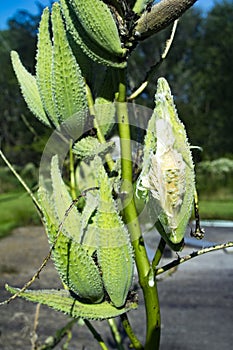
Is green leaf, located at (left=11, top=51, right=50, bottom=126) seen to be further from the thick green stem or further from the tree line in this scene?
the tree line

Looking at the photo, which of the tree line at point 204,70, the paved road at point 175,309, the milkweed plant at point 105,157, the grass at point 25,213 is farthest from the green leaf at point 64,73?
the tree line at point 204,70

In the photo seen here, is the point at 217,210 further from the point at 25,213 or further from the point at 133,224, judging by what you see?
the point at 133,224

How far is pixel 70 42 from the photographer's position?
34 cm

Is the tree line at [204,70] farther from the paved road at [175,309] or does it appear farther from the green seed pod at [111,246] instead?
the green seed pod at [111,246]

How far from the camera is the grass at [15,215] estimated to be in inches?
250

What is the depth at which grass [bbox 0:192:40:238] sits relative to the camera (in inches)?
250

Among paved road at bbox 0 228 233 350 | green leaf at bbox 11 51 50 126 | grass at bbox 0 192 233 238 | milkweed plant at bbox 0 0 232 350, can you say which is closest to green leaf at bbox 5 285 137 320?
milkweed plant at bbox 0 0 232 350

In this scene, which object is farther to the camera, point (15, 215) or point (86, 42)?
point (15, 215)

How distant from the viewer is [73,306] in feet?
1.10

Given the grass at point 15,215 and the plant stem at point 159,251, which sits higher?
the plant stem at point 159,251

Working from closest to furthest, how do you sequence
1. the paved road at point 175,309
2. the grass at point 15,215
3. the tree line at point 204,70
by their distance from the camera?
the paved road at point 175,309 → the grass at point 15,215 → the tree line at point 204,70

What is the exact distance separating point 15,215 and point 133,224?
6696mm

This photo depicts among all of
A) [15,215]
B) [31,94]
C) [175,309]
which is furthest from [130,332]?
[15,215]

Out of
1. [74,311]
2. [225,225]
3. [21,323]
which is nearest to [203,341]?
[21,323]
